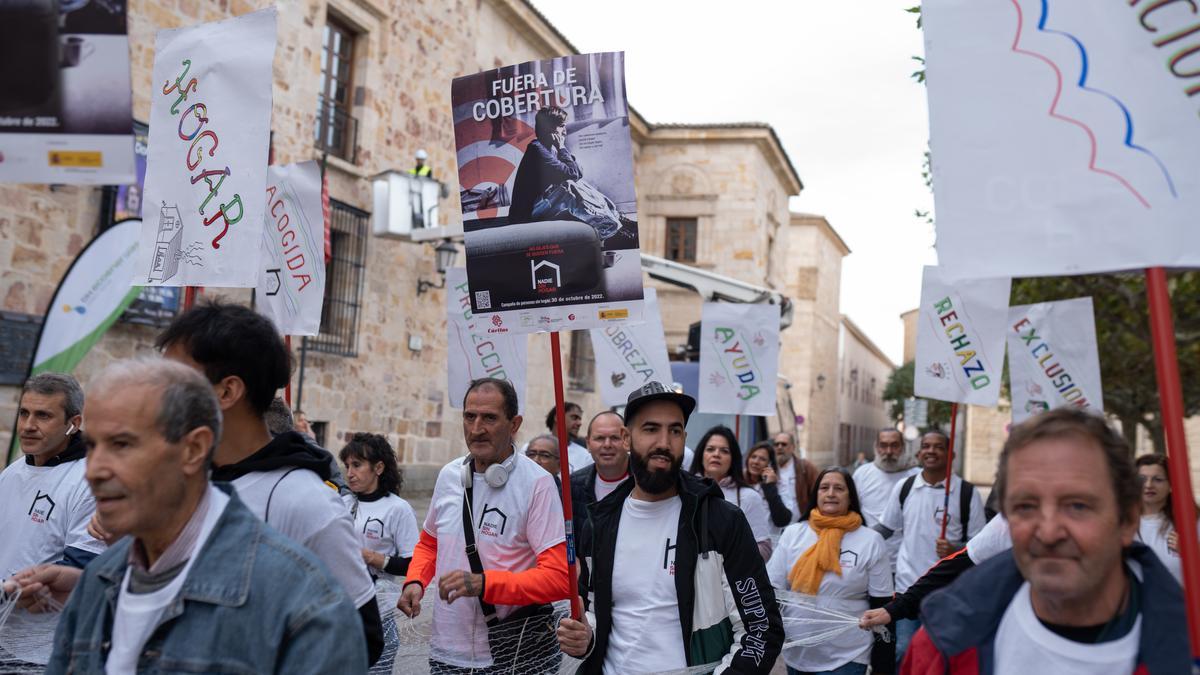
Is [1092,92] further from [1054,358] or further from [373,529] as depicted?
[1054,358]

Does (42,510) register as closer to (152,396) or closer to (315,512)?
(315,512)

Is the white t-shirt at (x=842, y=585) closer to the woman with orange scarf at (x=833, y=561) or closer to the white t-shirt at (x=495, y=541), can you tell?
the woman with orange scarf at (x=833, y=561)

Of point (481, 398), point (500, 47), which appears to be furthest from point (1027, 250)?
point (500, 47)

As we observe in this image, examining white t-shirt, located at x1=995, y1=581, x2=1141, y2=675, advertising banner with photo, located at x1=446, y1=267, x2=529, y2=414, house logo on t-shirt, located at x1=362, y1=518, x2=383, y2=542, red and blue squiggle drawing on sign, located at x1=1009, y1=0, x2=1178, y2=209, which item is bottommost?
house logo on t-shirt, located at x1=362, y1=518, x2=383, y2=542

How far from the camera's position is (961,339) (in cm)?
838

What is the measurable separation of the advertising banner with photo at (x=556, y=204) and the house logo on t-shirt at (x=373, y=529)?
1864mm

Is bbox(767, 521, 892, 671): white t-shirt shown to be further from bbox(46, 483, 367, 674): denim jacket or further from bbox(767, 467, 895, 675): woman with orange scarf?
bbox(46, 483, 367, 674): denim jacket

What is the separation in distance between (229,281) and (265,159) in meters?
0.54

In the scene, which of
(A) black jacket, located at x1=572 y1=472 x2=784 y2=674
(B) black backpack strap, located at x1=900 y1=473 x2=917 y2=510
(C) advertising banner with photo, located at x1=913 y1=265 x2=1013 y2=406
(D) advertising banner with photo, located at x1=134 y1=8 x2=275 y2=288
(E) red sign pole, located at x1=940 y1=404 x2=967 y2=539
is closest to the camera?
(A) black jacket, located at x1=572 y1=472 x2=784 y2=674

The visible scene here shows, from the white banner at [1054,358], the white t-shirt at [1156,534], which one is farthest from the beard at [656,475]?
the white banner at [1054,358]

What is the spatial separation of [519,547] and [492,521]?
0.15 metres

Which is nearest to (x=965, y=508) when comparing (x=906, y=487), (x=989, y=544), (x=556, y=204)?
(x=906, y=487)

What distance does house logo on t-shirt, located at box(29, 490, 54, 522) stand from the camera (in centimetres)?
417

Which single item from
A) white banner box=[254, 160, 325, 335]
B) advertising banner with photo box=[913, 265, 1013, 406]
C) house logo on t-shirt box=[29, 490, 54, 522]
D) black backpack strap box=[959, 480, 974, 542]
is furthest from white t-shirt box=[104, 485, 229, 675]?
advertising banner with photo box=[913, 265, 1013, 406]
